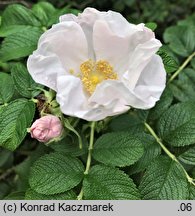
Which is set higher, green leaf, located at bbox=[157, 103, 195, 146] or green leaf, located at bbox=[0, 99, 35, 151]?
green leaf, located at bbox=[157, 103, 195, 146]

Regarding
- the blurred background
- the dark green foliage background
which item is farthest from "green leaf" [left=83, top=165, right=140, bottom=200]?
the blurred background

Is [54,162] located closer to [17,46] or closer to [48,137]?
[48,137]

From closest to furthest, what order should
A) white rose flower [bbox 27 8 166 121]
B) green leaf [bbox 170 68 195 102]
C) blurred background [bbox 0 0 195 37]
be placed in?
white rose flower [bbox 27 8 166 121] < green leaf [bbox 170 68 195 102] < blurred background [bbox 0 0 195 37]

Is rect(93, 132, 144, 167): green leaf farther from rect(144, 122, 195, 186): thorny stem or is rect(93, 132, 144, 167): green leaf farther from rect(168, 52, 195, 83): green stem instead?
rect(168, 52, 195, 83): green stem

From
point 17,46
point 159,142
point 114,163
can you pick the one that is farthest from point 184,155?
point 17,46

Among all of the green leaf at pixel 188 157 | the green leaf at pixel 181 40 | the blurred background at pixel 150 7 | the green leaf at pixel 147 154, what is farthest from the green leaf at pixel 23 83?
the blurred background at pixel 150 7

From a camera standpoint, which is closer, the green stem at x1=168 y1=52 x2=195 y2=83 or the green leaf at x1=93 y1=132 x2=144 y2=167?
the green leaf at x1=93 y1=132 x2=144 y2=167

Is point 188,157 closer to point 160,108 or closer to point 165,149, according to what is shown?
point 165,149
